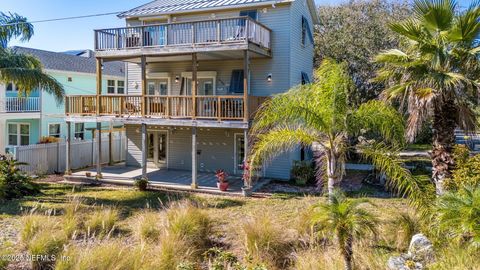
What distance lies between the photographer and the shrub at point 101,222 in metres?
9.13

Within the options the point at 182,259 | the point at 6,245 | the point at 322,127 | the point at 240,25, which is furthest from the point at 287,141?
the point at 240,25

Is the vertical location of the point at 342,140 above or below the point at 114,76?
below

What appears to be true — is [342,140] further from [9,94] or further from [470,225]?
[9,94]

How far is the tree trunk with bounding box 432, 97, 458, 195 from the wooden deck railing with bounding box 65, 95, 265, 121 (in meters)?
7.28

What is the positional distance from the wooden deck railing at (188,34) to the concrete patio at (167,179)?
6.01 metres

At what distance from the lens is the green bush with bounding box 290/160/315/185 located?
16734 mm

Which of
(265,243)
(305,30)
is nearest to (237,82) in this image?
(305,30)

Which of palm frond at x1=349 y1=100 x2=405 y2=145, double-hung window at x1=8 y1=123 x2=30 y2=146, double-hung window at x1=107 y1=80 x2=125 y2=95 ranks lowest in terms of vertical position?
double-hung window at x1=8 y1=123 x2=30 y2=146

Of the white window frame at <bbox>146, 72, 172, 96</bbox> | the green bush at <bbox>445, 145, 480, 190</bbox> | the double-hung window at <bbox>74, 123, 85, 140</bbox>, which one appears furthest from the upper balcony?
the double-hung window at <bbox>74, 123, 85, 140</bbox>

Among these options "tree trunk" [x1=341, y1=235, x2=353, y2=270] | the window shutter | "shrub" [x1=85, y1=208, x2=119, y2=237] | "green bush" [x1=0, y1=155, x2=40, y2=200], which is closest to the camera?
"tree trunk" [x1=341, y1=235, x2=353, y2=270]

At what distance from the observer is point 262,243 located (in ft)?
25.8

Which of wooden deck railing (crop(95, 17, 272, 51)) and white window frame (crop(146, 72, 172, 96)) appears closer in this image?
wooden deck railing (crop(95, 17, 272, 51))

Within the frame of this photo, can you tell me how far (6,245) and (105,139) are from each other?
1518cm

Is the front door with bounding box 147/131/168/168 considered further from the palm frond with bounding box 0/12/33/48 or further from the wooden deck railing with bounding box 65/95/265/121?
the palm frond with bounding box 0/12/33/48
